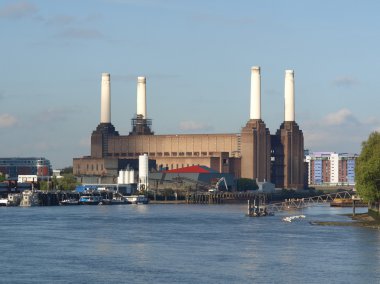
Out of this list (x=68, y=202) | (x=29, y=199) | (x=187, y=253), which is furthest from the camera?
(x=68, y=202)

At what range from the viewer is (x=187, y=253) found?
77.6 metres

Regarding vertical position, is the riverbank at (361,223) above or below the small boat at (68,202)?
below

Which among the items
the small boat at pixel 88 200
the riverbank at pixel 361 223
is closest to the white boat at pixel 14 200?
the small boat at pixel 88 200

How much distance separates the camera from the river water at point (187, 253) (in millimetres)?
64375

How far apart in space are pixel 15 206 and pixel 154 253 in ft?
360

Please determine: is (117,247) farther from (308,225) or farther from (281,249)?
(308,225)

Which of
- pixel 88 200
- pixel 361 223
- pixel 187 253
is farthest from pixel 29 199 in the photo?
pixel 187 253

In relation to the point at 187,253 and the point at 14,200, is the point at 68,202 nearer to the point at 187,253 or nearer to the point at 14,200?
the point at 14,200

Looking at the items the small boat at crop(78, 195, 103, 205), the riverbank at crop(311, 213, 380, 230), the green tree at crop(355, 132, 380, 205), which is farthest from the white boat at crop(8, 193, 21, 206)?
the green tree at crop(355, 132, 380, 205)

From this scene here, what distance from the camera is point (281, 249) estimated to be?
8100 centimetres

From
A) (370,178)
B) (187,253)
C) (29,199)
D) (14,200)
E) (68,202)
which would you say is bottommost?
(187,253)

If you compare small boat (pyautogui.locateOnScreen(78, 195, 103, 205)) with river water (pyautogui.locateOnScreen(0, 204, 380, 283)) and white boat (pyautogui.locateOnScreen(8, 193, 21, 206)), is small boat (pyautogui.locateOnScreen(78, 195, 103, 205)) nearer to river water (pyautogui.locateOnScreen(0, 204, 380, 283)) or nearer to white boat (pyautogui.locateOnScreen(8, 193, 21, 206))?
white boat (pyautogui.locateOnScreen(8, 193, 21, 206))

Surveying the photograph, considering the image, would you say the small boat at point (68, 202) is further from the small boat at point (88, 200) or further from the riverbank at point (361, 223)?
the riverbank at point (361, 223)

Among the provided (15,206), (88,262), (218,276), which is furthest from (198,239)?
(15,206)
